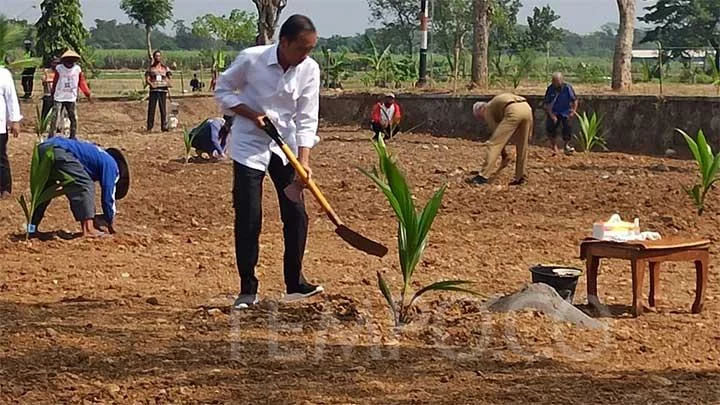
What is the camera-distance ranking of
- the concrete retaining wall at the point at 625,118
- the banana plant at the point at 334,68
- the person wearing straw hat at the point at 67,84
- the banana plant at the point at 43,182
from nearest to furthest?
the banana plant at the point at 43,182 → the person wearing straw hat at the point at 67,84 → the concrete retaining wall at the point at 625,118 → the banana plant at the point at 334,68

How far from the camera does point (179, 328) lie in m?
6.06

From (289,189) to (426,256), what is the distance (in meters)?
2.78

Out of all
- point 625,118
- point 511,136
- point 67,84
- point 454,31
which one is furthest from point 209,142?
point 454,31

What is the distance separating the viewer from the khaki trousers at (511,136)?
13789 millimetres

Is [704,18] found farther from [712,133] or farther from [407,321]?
[407,321]

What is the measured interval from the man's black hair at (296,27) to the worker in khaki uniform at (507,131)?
7715 millimetres

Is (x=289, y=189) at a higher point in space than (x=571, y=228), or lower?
higher

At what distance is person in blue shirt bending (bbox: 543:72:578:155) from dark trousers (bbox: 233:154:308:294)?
12855 millimetres

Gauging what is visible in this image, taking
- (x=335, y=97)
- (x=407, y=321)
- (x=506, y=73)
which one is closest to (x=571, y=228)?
(x=407, y=321)

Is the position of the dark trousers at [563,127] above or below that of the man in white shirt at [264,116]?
below

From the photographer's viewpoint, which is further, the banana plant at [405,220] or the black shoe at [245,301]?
the black shoe at [245,301]

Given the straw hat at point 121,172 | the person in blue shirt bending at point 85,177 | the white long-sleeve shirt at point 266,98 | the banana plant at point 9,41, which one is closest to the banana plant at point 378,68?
the banana plant at point 9,41

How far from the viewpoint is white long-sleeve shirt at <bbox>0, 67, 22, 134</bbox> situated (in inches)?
459

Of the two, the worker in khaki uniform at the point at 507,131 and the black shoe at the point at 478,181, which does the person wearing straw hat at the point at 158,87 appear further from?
the black shoe at the point at 478,181
